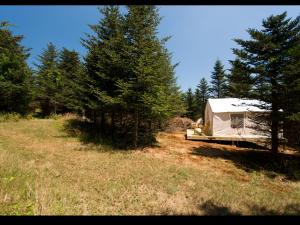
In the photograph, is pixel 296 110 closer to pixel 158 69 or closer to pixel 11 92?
pixel 158 69

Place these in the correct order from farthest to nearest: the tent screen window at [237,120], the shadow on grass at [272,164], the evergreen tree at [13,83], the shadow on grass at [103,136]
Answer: the evergreen tree at [13,83] → the tent screen window at [237,120] → the shadow on grass at [103,136] → the shadow on grass at [272,164]

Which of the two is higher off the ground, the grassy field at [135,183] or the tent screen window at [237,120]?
the tent screen window at [237,120]

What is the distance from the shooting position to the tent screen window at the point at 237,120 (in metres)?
19.6

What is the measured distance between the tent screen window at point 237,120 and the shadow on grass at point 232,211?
577 inches

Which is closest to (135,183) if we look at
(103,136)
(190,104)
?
(103,136)

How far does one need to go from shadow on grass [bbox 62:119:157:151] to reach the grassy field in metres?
1.21

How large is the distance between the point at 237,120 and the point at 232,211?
52.5 ft

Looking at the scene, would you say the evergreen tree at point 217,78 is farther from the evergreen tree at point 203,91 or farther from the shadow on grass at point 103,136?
the shadow on grass at point 103,136

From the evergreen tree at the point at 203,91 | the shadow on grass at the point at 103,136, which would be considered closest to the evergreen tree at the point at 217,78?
the evergreen tree at the point at 203,91

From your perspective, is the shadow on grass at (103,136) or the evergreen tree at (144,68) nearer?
the evergreen tree at (144,68)

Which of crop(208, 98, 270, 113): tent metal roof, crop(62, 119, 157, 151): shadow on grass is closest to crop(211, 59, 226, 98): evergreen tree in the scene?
crop(208, 98, 270, 113): tent metal roof

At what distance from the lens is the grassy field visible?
498 centimetres

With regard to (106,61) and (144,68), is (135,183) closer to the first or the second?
(144,68)
